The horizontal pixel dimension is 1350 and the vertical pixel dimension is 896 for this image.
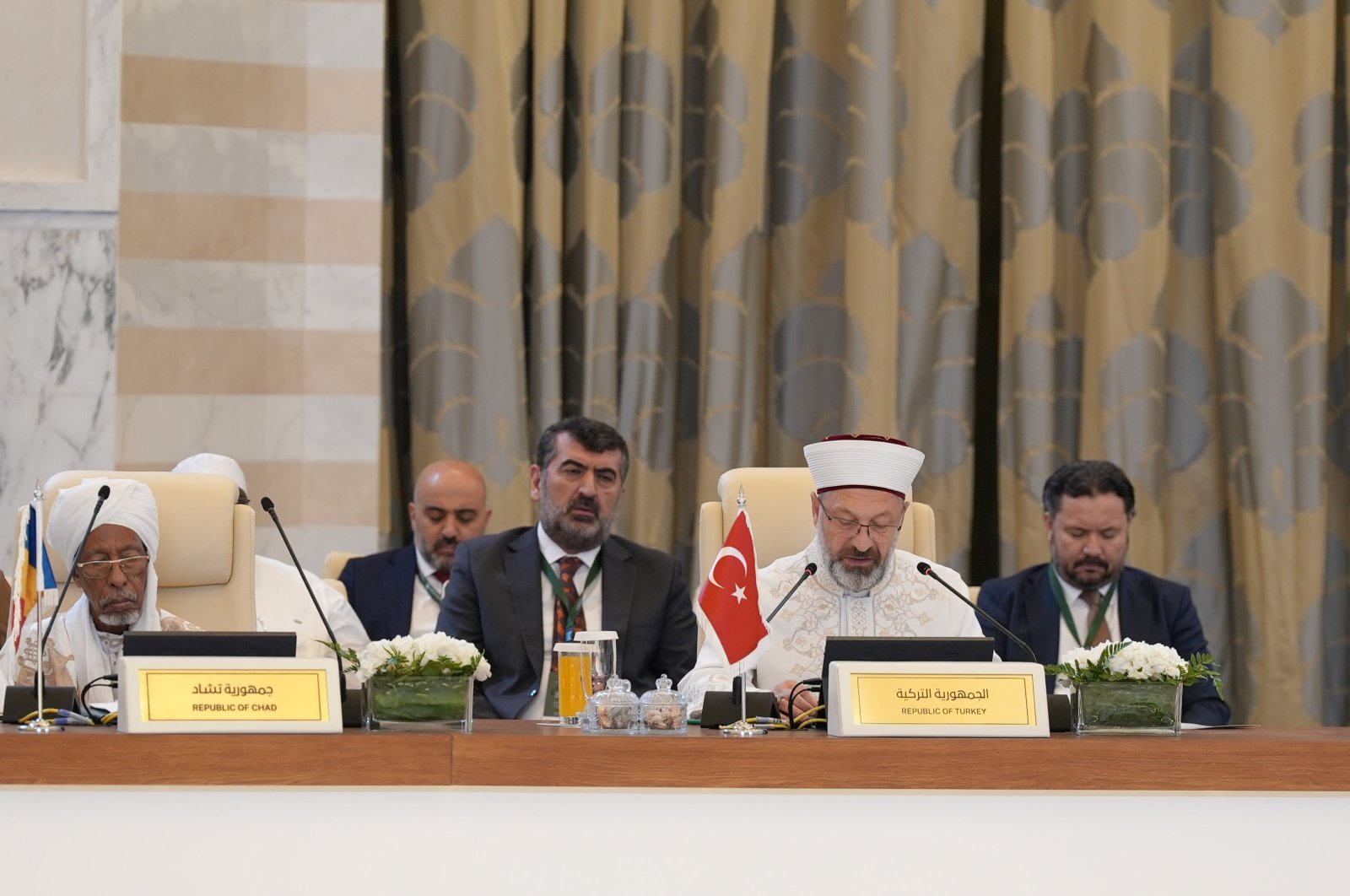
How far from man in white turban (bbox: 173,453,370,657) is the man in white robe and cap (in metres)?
1.24

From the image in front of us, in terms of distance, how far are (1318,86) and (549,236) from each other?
8.06ft

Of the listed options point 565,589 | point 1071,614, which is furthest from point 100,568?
point 1071,614

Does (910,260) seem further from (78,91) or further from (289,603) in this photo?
(78,91)

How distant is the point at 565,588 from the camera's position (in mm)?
3988

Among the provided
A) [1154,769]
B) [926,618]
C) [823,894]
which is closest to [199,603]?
[926,618]

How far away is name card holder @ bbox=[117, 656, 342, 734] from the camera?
2.31m

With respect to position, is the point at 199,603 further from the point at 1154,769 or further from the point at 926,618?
the point at 1154,769

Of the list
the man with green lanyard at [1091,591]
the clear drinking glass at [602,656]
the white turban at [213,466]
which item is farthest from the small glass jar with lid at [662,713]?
the white turban at [213,466]

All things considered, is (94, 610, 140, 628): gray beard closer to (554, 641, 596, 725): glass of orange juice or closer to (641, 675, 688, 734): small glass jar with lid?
(554, 641, 596, 725): glass of orange juice

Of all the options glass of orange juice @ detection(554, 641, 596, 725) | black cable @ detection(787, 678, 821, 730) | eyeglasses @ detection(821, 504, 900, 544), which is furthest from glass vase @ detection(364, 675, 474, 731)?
A: eyeglasses @ detection(821, 504, 900, 544)

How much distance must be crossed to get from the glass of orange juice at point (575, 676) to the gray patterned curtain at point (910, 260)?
2279 mm

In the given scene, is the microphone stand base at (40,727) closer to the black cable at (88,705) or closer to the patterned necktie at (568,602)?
the black cable at (88,705)

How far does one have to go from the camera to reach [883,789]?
2256 millimetres

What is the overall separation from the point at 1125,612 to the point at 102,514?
8.10ft
